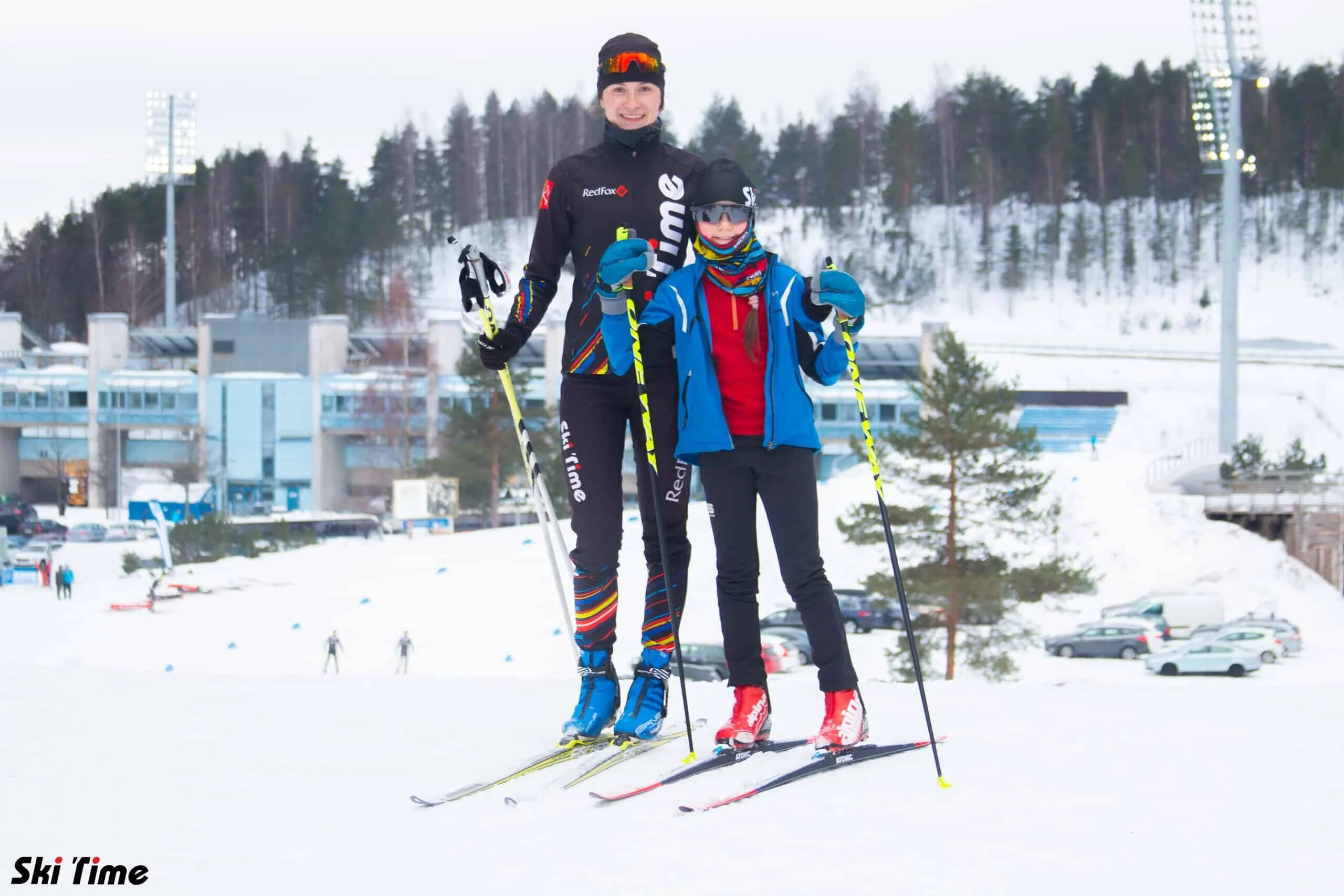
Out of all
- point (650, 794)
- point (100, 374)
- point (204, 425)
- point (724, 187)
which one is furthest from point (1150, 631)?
point (100, 374)

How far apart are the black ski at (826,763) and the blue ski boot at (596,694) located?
748mm

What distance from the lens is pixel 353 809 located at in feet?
12.1

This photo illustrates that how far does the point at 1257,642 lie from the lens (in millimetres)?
20156

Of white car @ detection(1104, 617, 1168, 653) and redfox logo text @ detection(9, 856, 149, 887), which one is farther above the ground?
redfox logo text @ detection(9, 856, 149, 887)

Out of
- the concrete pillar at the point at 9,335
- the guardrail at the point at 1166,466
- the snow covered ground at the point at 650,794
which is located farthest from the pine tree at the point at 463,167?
the snow covered ground at the point at 650,794

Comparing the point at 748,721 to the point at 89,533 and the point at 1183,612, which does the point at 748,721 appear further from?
the point at 89,533

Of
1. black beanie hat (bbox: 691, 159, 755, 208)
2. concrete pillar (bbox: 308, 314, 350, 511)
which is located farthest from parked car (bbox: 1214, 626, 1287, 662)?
concrete pillar (bbox: 308, 314, 350, 511)

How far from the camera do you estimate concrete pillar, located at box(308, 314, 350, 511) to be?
47438mm

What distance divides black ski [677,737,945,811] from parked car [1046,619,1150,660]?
18177 mm

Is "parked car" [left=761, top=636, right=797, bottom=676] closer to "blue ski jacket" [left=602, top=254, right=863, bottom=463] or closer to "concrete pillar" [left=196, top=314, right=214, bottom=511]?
"blue ski jacket" [left=602, top=254, right=863, bottom=463]

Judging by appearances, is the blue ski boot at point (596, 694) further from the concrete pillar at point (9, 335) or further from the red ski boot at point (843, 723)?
the concrete pillar at point (9, 335)

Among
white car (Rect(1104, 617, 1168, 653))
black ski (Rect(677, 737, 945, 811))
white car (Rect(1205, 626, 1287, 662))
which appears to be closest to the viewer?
black ski (Rect(677, 737, 945, 811))

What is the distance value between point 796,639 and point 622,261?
16.8m

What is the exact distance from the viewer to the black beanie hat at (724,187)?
3.97 meters
